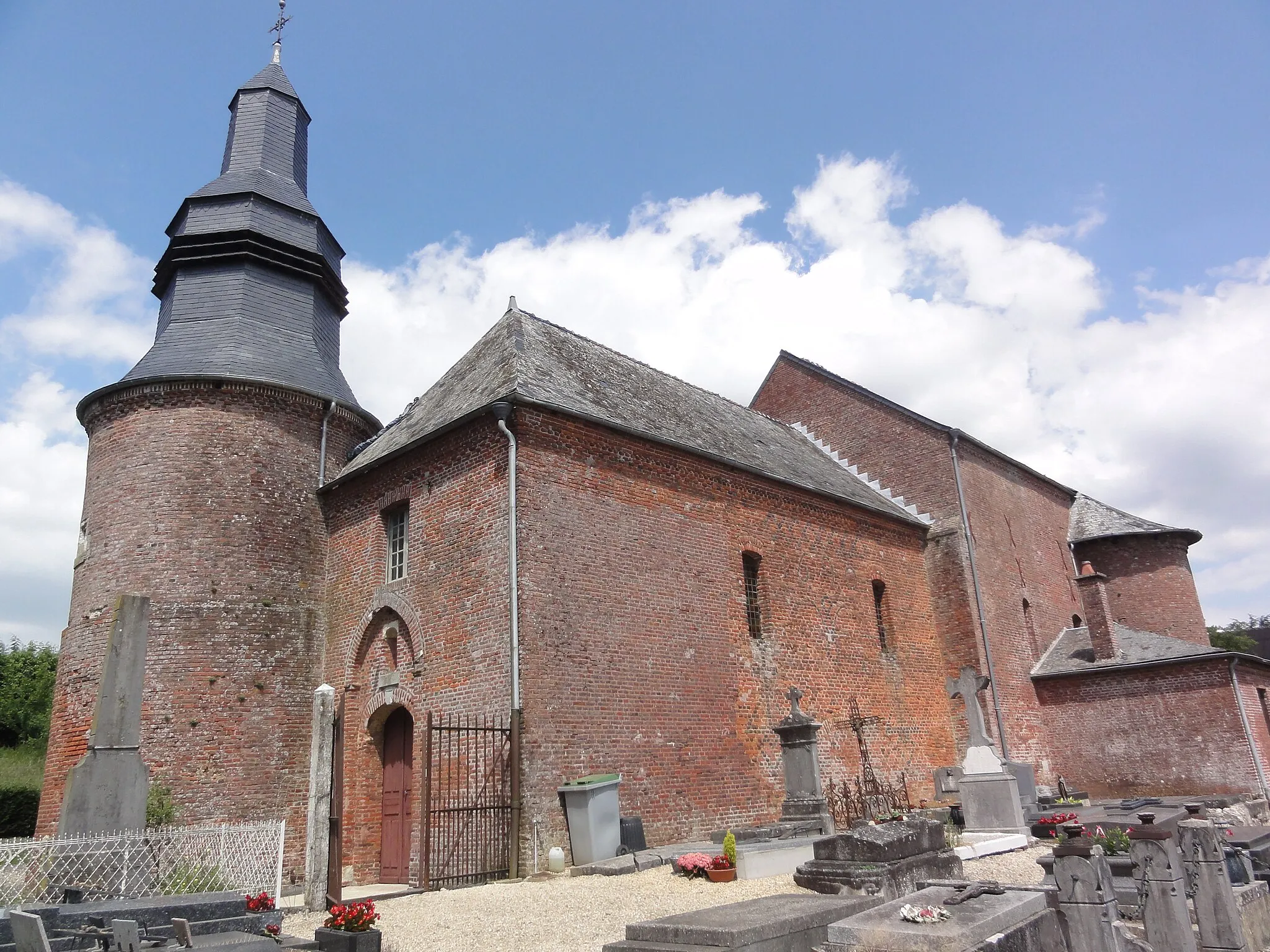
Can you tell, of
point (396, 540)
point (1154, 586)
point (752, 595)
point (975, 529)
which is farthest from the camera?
point (1154, 586)

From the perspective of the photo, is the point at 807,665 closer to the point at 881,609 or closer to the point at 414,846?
the point at 881,609

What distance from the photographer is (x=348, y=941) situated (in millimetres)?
6598

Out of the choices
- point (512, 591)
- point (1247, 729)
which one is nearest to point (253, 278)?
point (512, 591)

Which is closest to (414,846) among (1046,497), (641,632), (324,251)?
(641,632)

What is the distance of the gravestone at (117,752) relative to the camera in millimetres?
8086

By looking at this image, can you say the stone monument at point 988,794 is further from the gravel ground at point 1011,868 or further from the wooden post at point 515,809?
the wooden post at point 515,809

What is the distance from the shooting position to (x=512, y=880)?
10.3 m

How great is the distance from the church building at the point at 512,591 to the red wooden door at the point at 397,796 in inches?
2.4

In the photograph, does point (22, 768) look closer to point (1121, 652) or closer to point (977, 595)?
point (977, 595)

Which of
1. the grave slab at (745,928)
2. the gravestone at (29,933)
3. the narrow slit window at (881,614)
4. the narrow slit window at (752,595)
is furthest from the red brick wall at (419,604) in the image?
the narrow slit window at (881,614)

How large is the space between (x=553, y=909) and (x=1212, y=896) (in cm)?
566

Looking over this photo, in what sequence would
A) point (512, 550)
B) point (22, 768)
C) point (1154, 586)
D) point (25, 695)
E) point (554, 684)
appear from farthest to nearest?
point (25, 695), point (1154, 586), point (22, 768), point (512, 550), point (554, 684)

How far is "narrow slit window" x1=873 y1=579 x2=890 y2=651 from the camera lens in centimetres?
1784

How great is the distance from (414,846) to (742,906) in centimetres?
676
